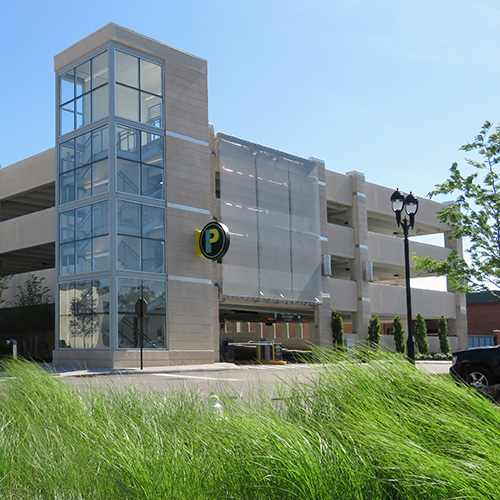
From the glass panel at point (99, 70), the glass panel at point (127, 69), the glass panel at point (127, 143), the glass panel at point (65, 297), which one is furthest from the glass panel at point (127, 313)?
the glass panel at point (99, 70)

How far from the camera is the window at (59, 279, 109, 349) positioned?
98.0 feet

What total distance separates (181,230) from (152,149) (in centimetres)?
431

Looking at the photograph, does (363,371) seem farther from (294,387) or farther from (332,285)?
(332,285)

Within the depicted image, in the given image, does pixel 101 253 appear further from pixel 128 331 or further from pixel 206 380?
pixel 206 380

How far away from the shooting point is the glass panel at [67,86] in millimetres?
33562

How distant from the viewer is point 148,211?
104 feet

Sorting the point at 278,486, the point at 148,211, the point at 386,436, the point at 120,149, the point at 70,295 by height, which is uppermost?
the point at 120,149

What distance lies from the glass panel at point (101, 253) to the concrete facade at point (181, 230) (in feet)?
1.08

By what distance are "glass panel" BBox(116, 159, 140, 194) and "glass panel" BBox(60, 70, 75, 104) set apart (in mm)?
5447

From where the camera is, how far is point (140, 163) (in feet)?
104

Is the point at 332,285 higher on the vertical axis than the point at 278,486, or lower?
higher

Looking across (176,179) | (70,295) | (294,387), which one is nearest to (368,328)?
(176,179)

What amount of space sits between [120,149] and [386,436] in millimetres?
28198

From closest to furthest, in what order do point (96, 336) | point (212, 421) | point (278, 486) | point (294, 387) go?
point (278, 486)
point (212, 421)
point (294, 387)
point (96, 336)
